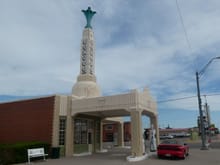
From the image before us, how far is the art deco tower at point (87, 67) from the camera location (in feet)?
82.0

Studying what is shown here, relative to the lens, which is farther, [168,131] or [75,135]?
[168,131]

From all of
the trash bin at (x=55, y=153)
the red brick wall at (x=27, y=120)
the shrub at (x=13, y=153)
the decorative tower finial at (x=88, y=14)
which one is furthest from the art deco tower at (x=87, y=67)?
the shrub at (x=13, y=153)

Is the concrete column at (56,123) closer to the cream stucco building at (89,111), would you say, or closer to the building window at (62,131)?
the cream stucco building at (89,111)

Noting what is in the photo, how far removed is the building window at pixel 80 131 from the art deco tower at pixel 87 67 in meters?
2.96

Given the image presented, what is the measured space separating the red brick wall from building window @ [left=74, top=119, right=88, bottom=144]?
296 centimetres

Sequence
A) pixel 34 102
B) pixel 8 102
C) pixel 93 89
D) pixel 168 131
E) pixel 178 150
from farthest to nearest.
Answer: pixel 168 131 < pixel 93 89 < pixel 8 102 < pixel 34 102 < pixel 178 150

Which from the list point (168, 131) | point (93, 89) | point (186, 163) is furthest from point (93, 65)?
point (168, 131)

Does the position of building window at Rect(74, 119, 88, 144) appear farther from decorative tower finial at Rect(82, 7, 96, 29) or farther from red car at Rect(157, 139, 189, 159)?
decorative tower finial at Rect(82, 7, 96, 29)

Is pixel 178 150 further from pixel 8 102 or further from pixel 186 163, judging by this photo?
pixel 8 102

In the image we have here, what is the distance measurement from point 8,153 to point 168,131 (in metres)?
82.7

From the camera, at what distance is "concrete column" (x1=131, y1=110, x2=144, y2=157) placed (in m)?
17.4

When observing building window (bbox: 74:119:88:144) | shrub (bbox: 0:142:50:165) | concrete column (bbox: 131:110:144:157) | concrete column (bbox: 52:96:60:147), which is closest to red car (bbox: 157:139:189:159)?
concrete column (bbox: 131:110:144:157)

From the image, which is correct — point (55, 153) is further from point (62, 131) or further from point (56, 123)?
point (56, 123)

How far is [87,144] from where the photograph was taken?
23.7 m
